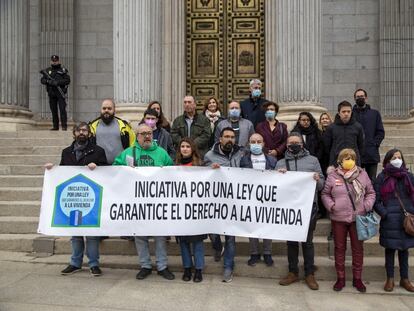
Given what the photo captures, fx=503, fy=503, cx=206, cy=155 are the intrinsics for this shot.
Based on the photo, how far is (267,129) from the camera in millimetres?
7742

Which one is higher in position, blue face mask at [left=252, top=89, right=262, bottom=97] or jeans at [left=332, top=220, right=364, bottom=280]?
blue face mask at [left=252, top=89, right=262, bottom=97]

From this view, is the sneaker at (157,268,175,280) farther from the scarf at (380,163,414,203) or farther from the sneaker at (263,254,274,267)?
the scarf at (380,163,414,203)

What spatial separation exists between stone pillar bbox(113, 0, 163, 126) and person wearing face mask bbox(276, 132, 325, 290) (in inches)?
205

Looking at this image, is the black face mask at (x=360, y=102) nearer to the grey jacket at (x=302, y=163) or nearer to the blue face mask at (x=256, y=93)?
the blue face mask at (x=256, y=93)

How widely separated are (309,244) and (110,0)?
11557 mm

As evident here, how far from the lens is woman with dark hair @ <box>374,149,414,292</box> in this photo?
20.5 feet

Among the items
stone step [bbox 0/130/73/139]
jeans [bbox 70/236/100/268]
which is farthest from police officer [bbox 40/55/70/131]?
jeans [bbox 70/236/100/268]

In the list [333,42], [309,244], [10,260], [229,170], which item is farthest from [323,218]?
[333,42]

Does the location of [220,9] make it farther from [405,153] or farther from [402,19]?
[405,153]

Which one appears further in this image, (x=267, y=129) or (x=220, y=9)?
(x=220, y=9)

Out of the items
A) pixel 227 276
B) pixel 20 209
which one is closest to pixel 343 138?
pixel 227 276

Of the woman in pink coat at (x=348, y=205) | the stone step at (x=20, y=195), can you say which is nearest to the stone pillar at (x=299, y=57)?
the woman in pink coat at (x=348, y=205)

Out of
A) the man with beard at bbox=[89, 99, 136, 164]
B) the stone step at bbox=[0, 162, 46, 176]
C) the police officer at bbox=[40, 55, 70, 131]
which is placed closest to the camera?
the man with beard at bbox=[89, 99, 136, 164]

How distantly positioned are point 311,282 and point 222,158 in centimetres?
199
